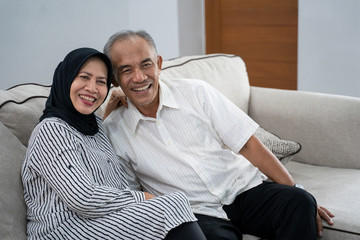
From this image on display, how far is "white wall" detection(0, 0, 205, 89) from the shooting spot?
268 cm

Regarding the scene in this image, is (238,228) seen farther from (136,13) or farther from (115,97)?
(136,13)

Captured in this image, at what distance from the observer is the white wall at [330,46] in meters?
3.52

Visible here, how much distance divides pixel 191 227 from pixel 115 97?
2.29 ft

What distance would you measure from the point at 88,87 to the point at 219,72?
102 cm

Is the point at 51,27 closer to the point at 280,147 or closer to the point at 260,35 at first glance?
the point at 280,147

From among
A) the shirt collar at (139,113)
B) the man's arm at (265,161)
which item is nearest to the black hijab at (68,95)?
the shirt collar at (139,113)

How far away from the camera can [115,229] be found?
137 cm

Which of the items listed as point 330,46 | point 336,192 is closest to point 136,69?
point 336,192

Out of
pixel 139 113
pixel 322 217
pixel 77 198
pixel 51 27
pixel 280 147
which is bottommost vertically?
pixel 322 217

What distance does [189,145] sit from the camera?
1.82 meters

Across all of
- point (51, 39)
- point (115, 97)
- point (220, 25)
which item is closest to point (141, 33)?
point (115, 97)

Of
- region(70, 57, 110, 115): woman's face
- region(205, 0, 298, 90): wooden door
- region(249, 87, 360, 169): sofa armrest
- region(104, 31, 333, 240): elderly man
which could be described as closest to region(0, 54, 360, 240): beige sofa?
region(249, 87, 360, 169): sofa armrest

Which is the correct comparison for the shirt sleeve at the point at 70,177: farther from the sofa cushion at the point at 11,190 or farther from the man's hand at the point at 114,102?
the man's hand at the point at 114,102

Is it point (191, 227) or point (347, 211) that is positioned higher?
point (191, 227)
